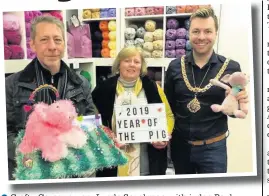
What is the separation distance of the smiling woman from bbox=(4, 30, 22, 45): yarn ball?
A: 362mm

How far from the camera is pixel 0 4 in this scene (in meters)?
1.37

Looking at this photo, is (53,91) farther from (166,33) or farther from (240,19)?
(240,19)

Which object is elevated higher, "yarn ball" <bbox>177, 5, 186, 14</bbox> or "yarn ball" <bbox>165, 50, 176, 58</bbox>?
"yarn ball" <bbox>177, 5, 186, 14</bbox>

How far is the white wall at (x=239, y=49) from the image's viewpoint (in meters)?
1.37

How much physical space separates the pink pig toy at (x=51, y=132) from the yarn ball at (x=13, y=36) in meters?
0.26

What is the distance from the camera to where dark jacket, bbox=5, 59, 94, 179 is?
136 centimetres

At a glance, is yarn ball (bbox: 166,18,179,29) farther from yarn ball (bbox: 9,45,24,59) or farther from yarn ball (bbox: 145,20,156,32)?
yarn ball (bbox: 9,45,24,59)

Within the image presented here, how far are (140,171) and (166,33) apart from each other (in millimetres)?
567

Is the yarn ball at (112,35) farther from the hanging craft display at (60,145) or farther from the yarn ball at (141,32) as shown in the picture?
the hanging craft display at (60,145)

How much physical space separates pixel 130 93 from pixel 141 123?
128 millimetres

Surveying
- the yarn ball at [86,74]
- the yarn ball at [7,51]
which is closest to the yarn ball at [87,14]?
the yarn ball at [86,74]

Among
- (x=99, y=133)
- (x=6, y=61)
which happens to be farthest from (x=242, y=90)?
(x=6, y=61)

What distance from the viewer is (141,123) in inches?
54.6

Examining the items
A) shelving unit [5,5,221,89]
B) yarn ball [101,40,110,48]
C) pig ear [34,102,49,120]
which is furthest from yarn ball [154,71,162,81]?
pig ear [34,102,49,120]
